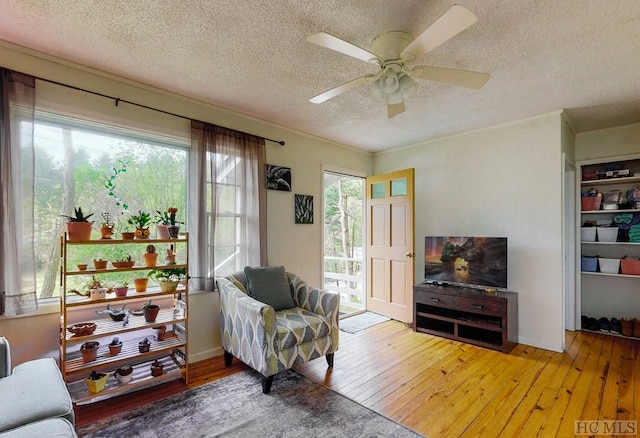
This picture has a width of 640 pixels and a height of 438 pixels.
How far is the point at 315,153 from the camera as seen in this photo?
161 inches

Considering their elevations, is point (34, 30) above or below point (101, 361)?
above

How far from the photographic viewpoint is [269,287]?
9.80 ft

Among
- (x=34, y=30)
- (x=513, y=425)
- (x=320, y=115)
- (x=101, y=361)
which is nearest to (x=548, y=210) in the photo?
(x=513, y=425)

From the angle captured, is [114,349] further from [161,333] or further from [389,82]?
[389,82]

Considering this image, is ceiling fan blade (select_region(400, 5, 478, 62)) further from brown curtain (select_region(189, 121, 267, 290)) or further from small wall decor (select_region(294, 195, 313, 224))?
small wall decor (select_region(294, 195, 313, 224))

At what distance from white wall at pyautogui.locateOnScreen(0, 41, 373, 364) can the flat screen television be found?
1.45 metres

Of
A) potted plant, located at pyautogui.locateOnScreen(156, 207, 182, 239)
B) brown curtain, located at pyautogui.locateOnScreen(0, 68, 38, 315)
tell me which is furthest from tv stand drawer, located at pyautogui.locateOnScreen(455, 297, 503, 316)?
brown curtain, located at pyautogui.locateOnScreen(0, 68, 38, 315)

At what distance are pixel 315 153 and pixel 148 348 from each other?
283cm

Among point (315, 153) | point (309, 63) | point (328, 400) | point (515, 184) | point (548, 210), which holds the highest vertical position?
point (309, 63)

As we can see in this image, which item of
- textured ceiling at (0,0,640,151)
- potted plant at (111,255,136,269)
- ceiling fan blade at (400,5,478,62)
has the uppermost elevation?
textured ceiling at (0,0,640,151)

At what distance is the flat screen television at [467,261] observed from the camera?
335cm

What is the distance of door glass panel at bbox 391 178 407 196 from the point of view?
13.5ft

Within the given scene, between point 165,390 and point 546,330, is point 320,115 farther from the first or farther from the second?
point 546,330

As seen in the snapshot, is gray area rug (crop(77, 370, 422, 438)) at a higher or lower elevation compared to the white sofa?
lower
